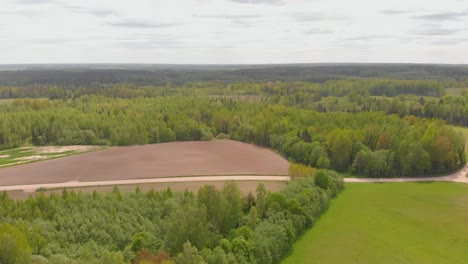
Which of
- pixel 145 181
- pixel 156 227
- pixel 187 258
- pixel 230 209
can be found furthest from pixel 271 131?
pixel 187 258

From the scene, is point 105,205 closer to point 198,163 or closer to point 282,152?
point 198,163

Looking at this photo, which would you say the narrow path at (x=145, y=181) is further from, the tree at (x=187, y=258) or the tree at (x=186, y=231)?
the tree at (x=187, y=258)

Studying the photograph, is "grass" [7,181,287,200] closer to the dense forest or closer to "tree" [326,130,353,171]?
the dense forest

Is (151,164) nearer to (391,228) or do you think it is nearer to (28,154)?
(28,154)

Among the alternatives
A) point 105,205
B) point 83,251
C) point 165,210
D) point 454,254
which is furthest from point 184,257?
point 454,254

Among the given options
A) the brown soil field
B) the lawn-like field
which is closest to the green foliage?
the lawn-like field
